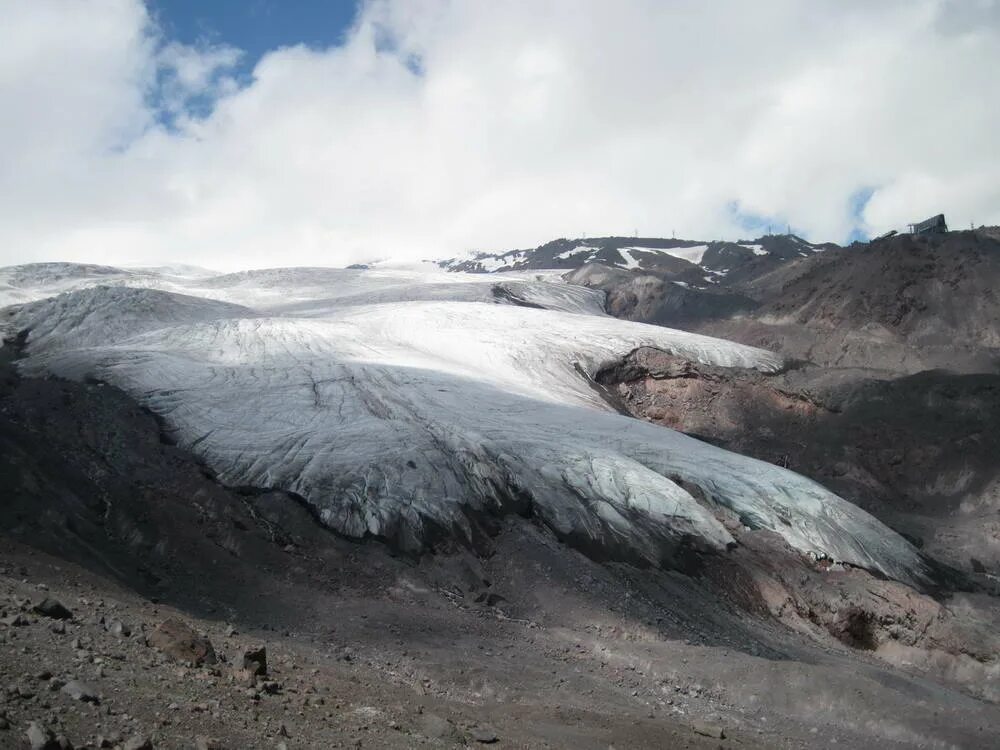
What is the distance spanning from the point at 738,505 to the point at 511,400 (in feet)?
25.5

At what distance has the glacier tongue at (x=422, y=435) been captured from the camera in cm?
1848

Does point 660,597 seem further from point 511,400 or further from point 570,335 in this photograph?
point 570,335

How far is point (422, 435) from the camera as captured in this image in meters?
20.6

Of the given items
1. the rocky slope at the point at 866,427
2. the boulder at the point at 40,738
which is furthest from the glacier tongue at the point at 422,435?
the boulder at the point at 40,738

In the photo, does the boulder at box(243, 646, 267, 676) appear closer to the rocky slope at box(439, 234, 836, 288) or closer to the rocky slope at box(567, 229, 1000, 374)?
the rocky slope at box(567, 229, 1000, 374)

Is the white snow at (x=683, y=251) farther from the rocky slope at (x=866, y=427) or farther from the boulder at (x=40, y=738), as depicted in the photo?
the boulder at (x=40, y=738)

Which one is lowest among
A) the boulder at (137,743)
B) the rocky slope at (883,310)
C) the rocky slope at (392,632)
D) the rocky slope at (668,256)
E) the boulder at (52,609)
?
the rocky slope at (392,632)

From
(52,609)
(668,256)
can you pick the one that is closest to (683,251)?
(668,256)

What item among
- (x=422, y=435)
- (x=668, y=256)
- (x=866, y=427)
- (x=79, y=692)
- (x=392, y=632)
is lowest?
(x=392, y=632)

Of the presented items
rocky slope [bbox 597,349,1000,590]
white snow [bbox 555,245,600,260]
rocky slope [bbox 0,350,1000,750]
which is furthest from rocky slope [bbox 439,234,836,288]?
rocky slope [bbox 0,350,1000,750]

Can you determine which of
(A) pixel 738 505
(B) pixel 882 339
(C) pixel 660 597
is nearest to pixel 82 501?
(C) pixel 660 597

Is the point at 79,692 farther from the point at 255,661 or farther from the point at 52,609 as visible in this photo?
the point at 255,661

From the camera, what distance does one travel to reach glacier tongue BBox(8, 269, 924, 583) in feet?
60.6

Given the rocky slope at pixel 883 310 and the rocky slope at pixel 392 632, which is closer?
the rocky slope at pixel 392 632
